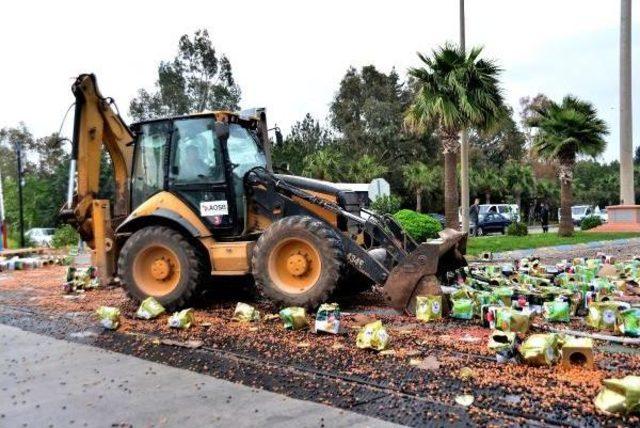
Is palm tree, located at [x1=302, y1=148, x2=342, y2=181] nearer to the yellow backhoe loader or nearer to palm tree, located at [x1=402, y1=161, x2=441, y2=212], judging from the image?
palm tree, located at [x1=402, y1=161, x2=441, y2=212]

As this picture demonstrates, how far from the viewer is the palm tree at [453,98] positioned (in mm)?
19281

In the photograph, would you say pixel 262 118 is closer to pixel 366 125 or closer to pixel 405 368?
pixel 405 368

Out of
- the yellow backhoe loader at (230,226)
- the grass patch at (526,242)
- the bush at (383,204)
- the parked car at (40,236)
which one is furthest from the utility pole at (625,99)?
the parked car at (40,236)

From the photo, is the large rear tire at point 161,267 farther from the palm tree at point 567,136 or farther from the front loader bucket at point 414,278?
the palm tree at point 567,136

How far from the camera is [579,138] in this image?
25.4 metres

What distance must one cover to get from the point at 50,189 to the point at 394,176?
26.8 meters

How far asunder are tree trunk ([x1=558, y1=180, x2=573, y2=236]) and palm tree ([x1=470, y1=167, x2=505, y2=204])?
3131 cm

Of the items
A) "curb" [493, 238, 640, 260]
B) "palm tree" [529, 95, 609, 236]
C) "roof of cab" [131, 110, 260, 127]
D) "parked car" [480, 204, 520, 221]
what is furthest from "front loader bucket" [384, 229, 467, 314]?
"parked car" [480, 204, 520, 221]

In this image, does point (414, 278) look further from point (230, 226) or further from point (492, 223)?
point (492, 223)

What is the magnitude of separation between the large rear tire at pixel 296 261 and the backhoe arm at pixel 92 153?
120 inches

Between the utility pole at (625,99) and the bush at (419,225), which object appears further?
Answer: the utility pole at (625,99)

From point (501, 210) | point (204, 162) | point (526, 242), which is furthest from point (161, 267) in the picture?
point (501, 210)

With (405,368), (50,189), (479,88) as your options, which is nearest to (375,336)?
(405,368)

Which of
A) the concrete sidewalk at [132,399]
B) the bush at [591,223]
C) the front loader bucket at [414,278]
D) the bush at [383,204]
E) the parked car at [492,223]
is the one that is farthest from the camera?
the parked car at [492,223]
